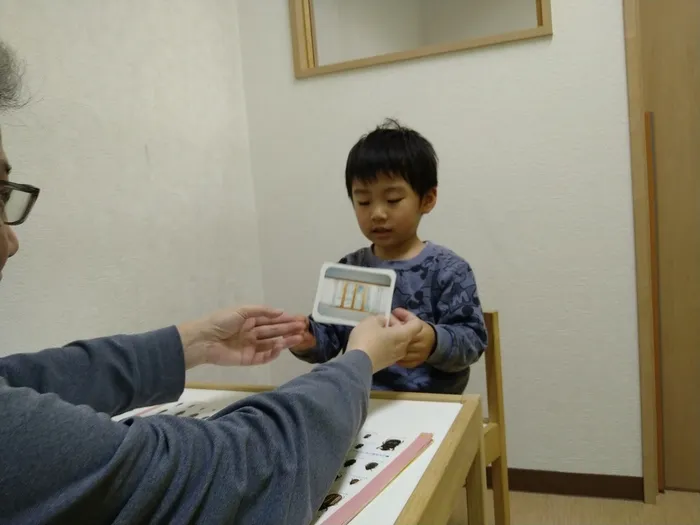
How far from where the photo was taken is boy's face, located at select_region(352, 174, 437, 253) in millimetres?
1091

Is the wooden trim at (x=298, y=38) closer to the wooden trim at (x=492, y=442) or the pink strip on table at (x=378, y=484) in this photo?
the wooden trim at (x=492, y=442)

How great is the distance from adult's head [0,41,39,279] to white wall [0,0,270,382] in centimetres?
40

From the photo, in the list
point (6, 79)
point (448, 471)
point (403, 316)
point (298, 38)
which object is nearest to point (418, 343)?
point (403, 316)

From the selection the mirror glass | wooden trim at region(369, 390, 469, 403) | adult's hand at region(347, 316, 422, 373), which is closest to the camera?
adult's hand at region(347, 316, 422, 373)

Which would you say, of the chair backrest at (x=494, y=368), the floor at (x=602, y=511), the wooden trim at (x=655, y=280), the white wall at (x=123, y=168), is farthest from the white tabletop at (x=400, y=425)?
the wooden trim at (x=655, y=280)

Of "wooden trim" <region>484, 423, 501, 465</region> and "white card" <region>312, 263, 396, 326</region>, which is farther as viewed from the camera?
"wooden trim" <region>484, 423, 501, 465</region>

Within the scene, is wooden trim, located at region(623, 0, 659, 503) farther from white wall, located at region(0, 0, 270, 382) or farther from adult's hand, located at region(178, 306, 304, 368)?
white wall, located at region(0, 0, 270, 382)

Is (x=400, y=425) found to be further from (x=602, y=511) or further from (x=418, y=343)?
(x=602, y=511)

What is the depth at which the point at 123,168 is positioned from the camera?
122 centimetres

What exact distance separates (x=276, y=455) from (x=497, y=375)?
0.86 meters

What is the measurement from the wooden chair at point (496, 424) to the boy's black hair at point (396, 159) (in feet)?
1.10

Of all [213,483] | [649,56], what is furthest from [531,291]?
[213,483]

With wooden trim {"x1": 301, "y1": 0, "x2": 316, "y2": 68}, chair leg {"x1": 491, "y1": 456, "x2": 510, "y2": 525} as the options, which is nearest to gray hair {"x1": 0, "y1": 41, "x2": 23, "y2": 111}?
chair leg {"x1": 491, "y1": 456, "x2": 510, "y2": 525}

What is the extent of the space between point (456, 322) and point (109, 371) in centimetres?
60
